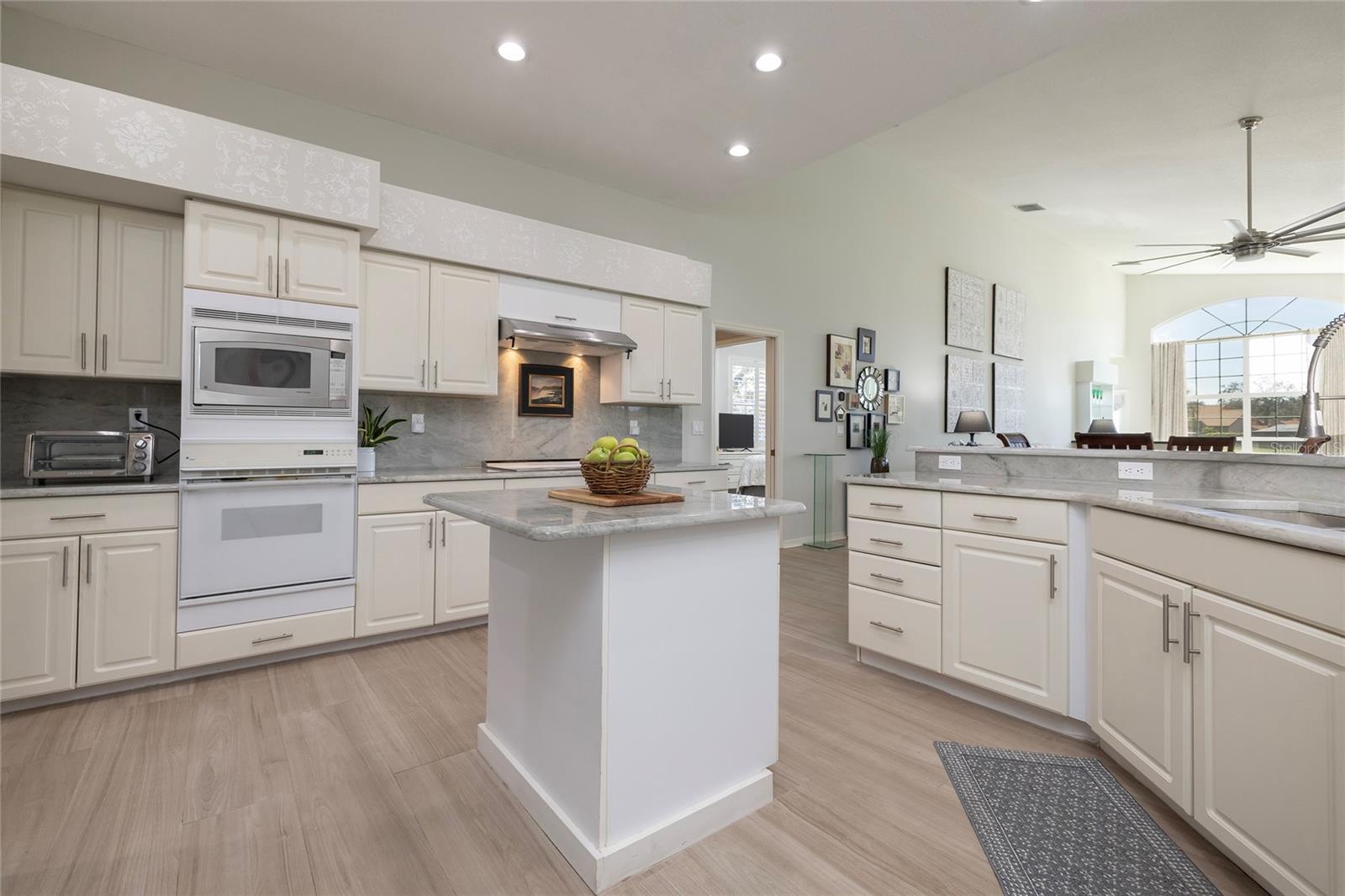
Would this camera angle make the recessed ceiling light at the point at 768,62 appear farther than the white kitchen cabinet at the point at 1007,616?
Yes

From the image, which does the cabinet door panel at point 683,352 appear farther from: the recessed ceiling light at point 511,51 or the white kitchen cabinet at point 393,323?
the recessed ceiling light at point 511,51

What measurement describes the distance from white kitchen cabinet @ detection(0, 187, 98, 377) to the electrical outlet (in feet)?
14.4

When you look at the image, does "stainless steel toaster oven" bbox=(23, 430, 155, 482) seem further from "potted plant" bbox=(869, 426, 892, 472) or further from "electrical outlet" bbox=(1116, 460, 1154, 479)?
"potted plant" bbox=(869, 426, 892, 472)

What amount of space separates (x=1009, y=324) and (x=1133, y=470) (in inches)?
266

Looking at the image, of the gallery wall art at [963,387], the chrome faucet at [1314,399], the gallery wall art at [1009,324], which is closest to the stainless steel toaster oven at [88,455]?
the chrome faucet at [1314,399]

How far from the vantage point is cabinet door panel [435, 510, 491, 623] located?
128 inches

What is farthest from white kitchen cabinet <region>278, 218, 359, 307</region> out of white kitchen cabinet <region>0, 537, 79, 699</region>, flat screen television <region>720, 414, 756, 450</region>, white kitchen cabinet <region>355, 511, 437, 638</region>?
flat screen television <region>720, 414, 756, 450</region>

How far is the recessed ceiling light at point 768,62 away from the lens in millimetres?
2977

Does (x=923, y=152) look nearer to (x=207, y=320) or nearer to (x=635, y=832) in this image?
(x=207, y=320)

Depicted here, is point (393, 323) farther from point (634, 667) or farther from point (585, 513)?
point (634, 667)

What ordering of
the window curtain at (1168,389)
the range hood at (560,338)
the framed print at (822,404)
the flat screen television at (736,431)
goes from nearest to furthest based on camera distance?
the range hood at (560,338)
the framed print at (822,404)
the flat screen television at (736,431)
the window curtain at (1168,389)

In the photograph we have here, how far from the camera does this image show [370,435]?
10.9 ft

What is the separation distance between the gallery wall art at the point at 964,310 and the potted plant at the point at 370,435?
6.53m

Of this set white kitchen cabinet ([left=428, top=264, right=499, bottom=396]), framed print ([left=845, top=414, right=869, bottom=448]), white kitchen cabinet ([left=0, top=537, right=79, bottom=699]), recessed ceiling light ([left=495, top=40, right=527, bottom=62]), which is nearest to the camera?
white kitchen cabinet ([left=0, top=537, right=79, bottom=699])
